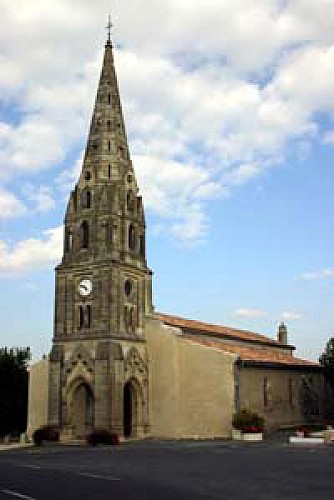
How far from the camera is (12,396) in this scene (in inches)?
2482

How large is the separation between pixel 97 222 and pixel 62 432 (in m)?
15.3

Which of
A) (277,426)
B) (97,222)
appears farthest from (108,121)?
(277,426)

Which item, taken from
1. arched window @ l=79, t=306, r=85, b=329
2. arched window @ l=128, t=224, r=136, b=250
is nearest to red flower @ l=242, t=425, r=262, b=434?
arched window @ l=79, t=306, r=85, b=329

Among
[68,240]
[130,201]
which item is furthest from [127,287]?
[130,201]

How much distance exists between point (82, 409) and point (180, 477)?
28.2 metres

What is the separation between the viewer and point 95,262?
46375mm

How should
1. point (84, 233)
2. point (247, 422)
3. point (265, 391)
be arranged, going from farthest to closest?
point (84, 233)
point (265, 391)
point (247, 422)

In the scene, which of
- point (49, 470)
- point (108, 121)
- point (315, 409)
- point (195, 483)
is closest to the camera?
point (195, 483)

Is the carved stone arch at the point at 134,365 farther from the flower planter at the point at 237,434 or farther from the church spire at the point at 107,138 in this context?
the church spire at the point at 107,138

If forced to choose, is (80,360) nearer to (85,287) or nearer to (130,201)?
(85,287)

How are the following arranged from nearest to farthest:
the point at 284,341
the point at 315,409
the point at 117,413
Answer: the point at 117,413, the point at 315,409, the point at 284,341

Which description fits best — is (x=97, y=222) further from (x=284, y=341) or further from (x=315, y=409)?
(x=284, y=341)

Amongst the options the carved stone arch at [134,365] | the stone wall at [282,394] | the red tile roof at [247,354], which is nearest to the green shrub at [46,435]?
the carved stone arch at [134,365]

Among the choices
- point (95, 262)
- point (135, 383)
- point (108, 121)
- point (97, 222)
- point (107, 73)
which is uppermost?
point (107, 73)
